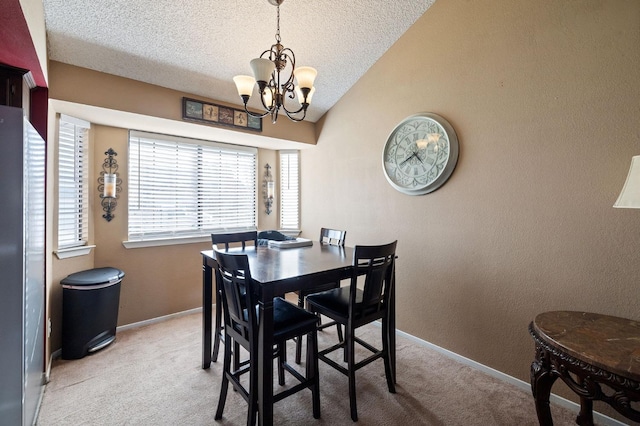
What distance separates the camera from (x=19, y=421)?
1.27m

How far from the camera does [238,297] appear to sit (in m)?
1.67

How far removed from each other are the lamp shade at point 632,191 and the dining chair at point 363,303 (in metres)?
1.19

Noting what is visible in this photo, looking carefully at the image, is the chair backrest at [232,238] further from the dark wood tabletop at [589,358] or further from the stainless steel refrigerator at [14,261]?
the dark wood tabletop at [589,358]

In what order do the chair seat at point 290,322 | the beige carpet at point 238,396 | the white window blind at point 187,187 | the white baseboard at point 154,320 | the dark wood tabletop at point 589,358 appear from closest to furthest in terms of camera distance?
the dark wood tabletop at point 589,358 < the chair seat at point 290,322 < the beige carpet at point 238,396 < the white baseboard at point 154,320 < the white window blind at point 187,187

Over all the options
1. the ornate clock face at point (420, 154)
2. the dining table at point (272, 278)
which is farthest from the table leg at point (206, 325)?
the ornate clock face at point (420, 154)

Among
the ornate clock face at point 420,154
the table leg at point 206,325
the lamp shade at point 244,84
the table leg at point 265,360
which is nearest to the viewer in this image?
the table leg at point 265,360

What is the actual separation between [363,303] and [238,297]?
84 centimetres

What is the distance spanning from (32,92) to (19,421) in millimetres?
2113

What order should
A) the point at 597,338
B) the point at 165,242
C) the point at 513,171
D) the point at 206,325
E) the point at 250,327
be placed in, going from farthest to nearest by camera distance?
the point at 165,242
the point at 206,325
the point at 513,171
the point at 250,327
the point at 597,338

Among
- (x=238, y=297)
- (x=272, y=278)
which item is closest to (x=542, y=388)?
(x=272, y=278)

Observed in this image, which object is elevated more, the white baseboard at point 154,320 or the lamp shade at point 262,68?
the lamp shade at point 262,68

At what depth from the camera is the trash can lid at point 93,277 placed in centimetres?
243

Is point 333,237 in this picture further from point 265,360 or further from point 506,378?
point 506,378

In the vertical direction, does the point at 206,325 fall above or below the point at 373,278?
below
